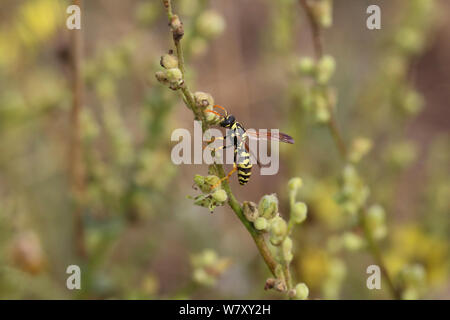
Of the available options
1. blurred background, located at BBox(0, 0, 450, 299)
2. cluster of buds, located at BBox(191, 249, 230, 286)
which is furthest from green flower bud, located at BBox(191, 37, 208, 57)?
cluster of buds, located at BBox(191, 249, 230, 286)

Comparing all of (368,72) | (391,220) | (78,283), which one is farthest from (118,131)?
(368,72)

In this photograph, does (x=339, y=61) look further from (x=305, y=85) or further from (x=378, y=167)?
(x=305, y=85)

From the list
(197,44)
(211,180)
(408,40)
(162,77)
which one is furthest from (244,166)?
(408,40)

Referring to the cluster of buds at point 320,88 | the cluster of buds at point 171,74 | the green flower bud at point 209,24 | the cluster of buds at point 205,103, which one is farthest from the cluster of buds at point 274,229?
the green flower bud at point 209,24

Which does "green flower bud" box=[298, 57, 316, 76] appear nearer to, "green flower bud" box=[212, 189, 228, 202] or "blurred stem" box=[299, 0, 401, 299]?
"blurred stem" box=[299, 0, 401, 299]

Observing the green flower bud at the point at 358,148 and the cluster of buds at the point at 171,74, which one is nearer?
the cluster of buds at the point at 171,74

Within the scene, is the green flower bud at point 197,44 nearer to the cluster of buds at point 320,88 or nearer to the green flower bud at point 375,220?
the cluster of buds at point 320,88
